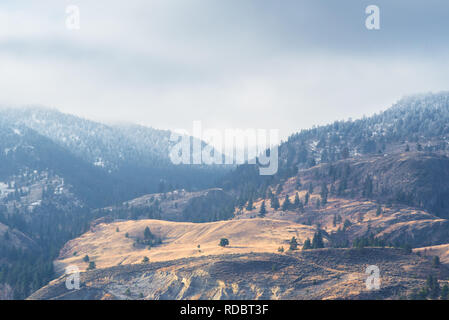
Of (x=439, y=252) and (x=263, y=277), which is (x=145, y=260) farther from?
(x=439, y=252)

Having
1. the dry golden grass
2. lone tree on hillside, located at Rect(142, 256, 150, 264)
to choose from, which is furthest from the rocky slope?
the dry golden grass

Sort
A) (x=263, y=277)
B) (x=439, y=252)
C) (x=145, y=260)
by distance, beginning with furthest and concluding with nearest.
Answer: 1. (x=145, y=260)
2. (x=439, y=252)
3. (x=263, y=277)

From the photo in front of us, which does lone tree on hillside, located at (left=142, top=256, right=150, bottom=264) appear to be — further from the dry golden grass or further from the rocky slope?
the dry golden grass

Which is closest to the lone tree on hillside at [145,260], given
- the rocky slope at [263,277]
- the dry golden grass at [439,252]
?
the rocky slope at [263,277]

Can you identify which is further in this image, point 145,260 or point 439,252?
point 145,260

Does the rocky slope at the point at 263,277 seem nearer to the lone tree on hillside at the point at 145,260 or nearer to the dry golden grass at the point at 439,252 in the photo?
the lone tree on hillside at the point at 145,260

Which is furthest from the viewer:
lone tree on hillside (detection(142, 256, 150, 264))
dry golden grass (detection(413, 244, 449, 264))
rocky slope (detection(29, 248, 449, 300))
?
lone tree on hillside (detection(142, 256, 150, 264))

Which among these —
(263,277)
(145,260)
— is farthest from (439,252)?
(145,260)
